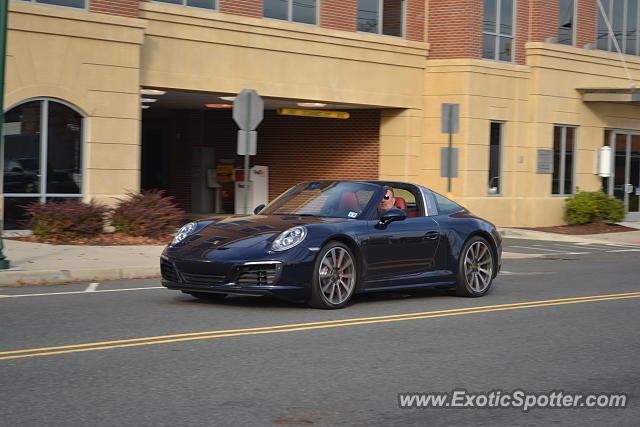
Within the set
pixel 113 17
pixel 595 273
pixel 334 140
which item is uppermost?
pixel 113 17

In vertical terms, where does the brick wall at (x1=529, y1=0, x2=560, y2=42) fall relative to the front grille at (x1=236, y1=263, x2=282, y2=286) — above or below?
above

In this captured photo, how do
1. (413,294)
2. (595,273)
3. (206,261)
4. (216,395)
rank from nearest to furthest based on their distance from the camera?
(216,395), (206,261), (413,294), (595,273)

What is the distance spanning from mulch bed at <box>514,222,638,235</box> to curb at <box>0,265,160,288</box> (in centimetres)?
1498

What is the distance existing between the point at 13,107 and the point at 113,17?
8.68ft

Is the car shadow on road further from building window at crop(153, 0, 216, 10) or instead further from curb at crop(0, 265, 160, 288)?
building window at crop(153, 0, 216, 10)

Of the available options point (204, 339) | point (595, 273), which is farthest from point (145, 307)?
point (595, 273)

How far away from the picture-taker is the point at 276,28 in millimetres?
22453

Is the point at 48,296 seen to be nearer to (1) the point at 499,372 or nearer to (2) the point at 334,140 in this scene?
(1) the point at 499,372

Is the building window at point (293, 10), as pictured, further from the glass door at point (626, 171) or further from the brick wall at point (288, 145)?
the glass door at point (626, 171)

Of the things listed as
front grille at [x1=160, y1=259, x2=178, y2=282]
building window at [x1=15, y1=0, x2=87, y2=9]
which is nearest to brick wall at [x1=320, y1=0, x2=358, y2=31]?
building window at [x1=15, y1=0, x2=87, y2=9]

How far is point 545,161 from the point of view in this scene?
90.0 feet

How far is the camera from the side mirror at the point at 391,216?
1006 centimetres

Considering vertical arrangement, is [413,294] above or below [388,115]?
below

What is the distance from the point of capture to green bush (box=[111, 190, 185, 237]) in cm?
1717
